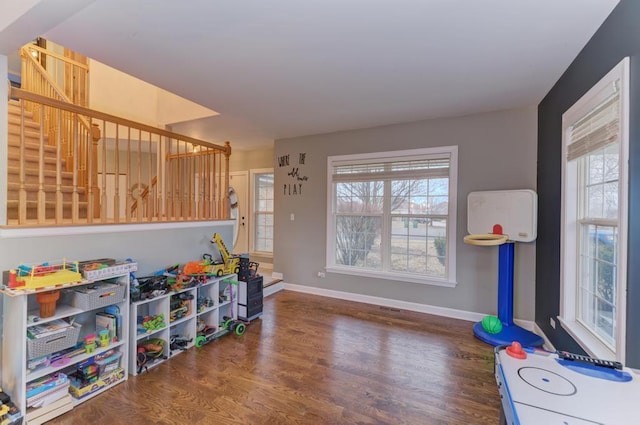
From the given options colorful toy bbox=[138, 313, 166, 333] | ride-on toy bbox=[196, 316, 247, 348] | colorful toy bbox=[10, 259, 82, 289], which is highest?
colorful toy bbox=[10, 259, 82, 289]

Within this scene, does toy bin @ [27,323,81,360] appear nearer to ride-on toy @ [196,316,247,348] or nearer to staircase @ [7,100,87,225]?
ride-on toy @ [196,316,247,348]

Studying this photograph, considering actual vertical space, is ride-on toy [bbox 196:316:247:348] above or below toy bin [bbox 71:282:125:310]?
below

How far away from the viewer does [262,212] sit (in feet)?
19.6

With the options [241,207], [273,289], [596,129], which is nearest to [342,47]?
[596,129]

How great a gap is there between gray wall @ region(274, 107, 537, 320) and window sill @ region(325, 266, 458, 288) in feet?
0.21

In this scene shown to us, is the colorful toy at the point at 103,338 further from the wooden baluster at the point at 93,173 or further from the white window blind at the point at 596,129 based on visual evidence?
the white window blind at the point at 596,129

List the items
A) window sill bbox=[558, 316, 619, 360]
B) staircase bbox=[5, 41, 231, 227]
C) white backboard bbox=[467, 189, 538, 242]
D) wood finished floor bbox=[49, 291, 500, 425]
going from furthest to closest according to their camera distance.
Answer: white backboard bbox=[467, 189, 538, 242] → staircase bbox=[5, 41, 231, 227] → wood finished floor bbox=[49, 291, 500, 425] → window sill bbox=[558, 316, 619, 360]

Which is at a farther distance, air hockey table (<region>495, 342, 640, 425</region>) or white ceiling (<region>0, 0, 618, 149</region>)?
white ceiling (<region>0, 0, 618, 149</region>)

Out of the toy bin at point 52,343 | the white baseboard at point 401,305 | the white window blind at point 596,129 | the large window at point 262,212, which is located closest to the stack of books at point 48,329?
the toy bin at point 52,343

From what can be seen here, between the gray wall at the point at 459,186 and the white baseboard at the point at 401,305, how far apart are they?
6 cm

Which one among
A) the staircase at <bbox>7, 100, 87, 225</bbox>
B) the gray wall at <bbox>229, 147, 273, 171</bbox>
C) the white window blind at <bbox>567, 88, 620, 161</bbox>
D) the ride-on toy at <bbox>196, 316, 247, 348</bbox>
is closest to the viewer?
the white window blind at <bbox>567, 88, 620, 161</bbox>

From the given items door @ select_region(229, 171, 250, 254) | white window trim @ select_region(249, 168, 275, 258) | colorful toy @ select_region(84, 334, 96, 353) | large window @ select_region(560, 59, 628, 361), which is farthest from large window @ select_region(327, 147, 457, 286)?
colorful toy @ select_region(84, 334, 96, 353)

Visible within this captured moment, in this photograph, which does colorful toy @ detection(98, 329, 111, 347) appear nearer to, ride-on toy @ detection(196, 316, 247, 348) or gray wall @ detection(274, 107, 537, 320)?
ride-on toy @ detection(196, 316, 247, 348)

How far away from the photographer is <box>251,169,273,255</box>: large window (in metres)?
5.91
